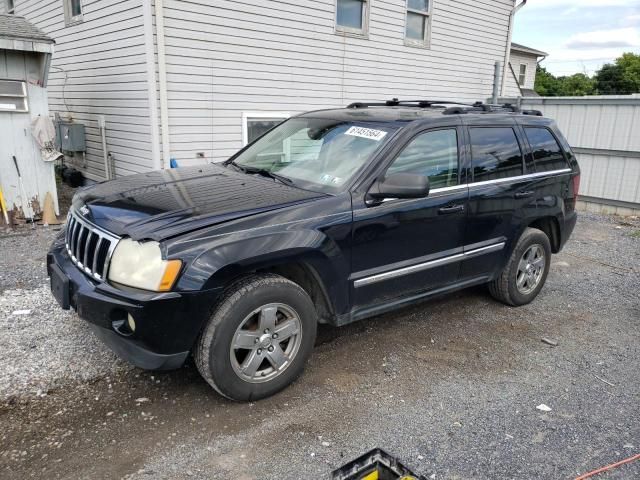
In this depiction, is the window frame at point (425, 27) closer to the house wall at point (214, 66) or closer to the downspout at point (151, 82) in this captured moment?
the house wall at point (214, 66)

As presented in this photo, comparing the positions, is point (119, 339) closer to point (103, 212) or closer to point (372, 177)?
point (103, 212)

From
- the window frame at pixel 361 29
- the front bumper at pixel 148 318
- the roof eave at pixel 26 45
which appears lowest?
the front bumper at pixel 148 318

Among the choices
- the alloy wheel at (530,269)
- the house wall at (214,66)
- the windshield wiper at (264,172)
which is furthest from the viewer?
the house wall at (214,66)

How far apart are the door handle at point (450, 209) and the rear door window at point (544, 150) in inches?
46.2

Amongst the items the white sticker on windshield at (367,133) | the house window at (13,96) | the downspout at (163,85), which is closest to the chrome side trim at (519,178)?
the white sticker on windshield at (367,133)

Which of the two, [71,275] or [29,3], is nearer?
[71,275]

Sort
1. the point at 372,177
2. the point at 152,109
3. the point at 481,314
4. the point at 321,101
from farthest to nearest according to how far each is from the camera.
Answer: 1. the point at 321,101
2. the point at 152,109
3. the point at 481,314
4. the point at 372,177

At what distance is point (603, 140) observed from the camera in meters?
9.72

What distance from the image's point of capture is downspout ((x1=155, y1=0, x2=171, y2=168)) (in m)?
6.94

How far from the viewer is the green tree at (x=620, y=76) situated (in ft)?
135

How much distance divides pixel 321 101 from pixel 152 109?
3.17m

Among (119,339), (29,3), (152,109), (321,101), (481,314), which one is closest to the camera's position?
(119,339)

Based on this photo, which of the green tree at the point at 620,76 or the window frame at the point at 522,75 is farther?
the green tree at the point at 620,76

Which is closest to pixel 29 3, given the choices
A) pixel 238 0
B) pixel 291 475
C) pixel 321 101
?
pixel 238 0
